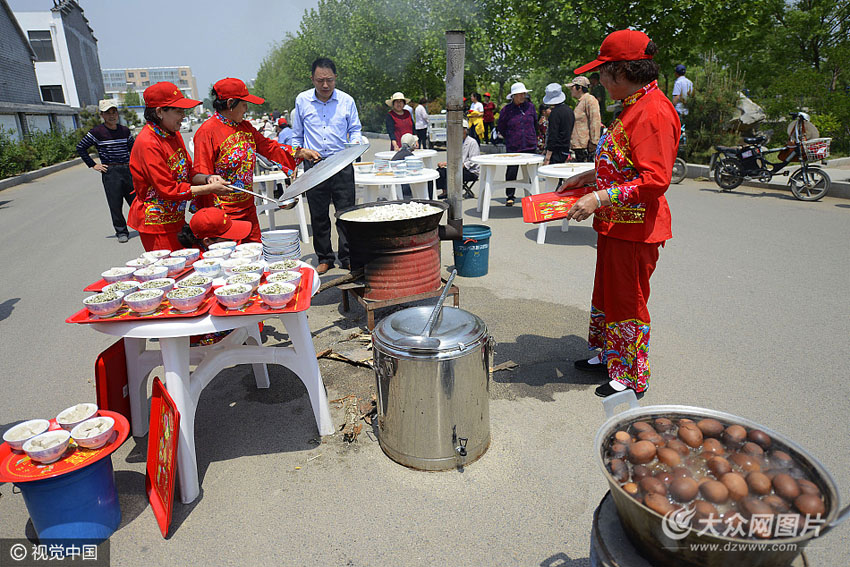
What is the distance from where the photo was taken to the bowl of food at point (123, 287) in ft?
8.57

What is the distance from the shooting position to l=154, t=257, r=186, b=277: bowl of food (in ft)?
10.1

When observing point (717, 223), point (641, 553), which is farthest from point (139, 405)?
point (717, 223)

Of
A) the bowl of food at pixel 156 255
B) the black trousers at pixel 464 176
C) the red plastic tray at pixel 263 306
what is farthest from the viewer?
the black trousers at pixel 464 176

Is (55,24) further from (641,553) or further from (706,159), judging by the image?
(641,553)

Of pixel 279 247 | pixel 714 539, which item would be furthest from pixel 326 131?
pixel 714 539

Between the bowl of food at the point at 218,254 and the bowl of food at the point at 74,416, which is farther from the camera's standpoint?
the bowl of food at the point at 218,254

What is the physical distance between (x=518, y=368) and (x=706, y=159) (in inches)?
462

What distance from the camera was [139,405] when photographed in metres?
3.17

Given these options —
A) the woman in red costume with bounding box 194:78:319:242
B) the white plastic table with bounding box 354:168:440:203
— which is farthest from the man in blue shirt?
the woman in red costume with bounding box 194:78:319:242

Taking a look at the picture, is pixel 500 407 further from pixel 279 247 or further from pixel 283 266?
pixel 279 247

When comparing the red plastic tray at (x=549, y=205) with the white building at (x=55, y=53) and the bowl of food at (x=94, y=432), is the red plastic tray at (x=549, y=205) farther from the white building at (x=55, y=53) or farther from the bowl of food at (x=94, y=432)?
the white building at (x=55, y=53)

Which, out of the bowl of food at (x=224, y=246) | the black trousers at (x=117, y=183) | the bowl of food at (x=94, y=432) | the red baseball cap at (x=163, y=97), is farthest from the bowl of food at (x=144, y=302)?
the black trousers at (x=117, y=183)

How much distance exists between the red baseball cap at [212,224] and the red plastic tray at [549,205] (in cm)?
215

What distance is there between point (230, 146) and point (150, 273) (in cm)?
145
